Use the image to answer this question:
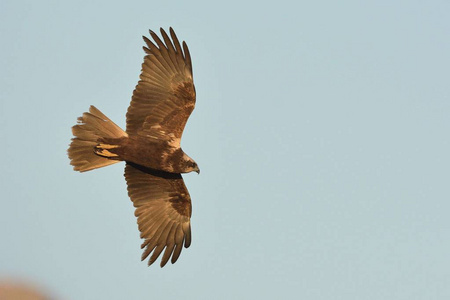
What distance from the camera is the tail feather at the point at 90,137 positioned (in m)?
15.7

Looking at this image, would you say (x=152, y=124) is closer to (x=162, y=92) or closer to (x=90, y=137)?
(x=162, y=92)

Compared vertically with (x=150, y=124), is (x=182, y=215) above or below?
below

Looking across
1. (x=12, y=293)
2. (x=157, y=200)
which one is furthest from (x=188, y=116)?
(x=12, y=293)

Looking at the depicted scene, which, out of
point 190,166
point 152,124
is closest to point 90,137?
point 152,124

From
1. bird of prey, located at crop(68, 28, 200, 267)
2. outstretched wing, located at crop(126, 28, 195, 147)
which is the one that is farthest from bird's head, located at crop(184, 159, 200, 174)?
outstretched wing, located at crop(126, 28, 195, 147)

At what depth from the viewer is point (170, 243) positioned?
54.5 feet

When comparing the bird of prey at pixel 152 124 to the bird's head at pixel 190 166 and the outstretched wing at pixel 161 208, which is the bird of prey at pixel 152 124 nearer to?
the bird's head at pixel 190 166

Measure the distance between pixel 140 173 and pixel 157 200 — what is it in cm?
61

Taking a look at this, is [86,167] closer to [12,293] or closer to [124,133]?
[124,133]

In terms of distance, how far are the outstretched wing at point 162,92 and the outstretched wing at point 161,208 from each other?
1.05 m

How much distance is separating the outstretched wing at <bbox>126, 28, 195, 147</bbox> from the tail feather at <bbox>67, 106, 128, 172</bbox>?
38cm

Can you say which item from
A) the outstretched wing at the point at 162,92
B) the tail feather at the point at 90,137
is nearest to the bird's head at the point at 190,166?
the outstretched wing at the point at 162,92

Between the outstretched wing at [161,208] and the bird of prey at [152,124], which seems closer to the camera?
the bird of prey at [152,124]

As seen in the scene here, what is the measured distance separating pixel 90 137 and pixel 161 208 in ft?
6.67
